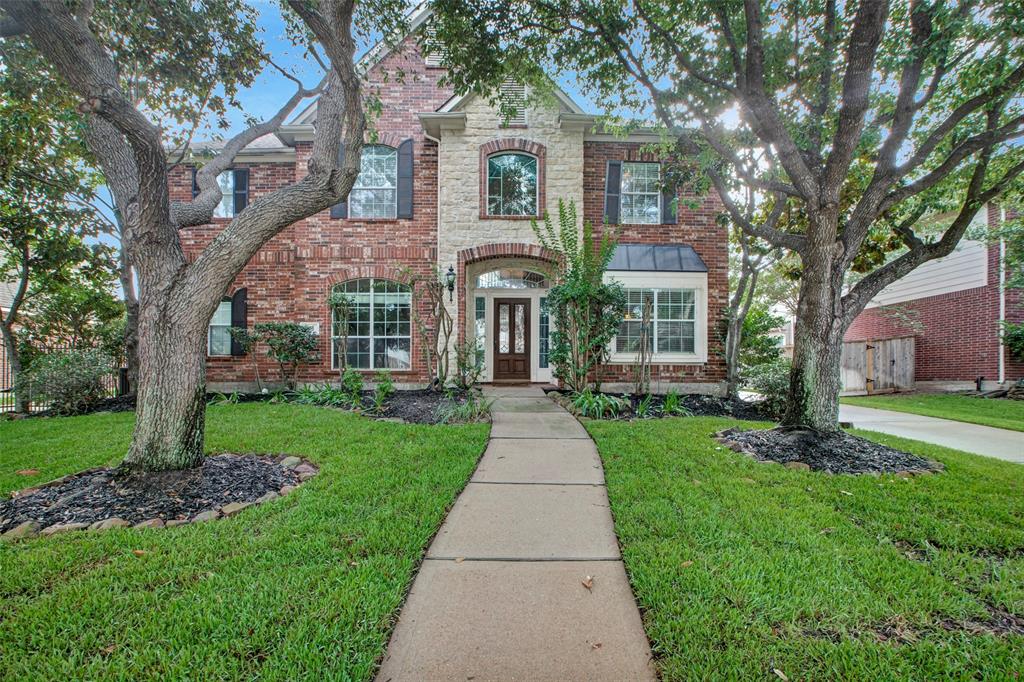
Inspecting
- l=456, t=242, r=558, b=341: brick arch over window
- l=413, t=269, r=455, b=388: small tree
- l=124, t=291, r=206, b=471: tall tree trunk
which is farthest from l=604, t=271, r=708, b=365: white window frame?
l=124, t=291, r=206, b=471: tall tree trunk

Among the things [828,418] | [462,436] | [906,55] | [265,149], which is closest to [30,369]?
[265,149]

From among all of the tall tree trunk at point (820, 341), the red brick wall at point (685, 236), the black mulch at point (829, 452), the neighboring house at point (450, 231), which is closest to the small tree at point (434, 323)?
the neighboring house at point (450, 231)

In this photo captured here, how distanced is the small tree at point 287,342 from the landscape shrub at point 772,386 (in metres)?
8.98

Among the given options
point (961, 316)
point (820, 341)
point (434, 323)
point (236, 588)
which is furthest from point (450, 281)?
point (961, 316)

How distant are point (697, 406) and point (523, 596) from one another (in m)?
6.97

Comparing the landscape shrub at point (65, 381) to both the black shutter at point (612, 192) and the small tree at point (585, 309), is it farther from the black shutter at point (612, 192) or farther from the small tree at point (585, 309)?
the black shutter at point (612, 192)

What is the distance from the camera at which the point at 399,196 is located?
33.4ft

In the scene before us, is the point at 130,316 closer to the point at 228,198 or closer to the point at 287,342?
the point at 287,342

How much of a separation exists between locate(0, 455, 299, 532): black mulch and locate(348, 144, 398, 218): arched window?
7.49 m

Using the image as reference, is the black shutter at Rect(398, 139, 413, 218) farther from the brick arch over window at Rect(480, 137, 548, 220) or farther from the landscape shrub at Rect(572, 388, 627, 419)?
the landscape shrub at Rect(572, 388, 627, 419)

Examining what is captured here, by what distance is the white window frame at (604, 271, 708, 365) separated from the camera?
10070 millimetres

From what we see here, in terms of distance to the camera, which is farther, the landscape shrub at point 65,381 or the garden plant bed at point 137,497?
the landscape shrub at point 65,381

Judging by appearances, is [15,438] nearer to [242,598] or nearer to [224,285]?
[224,285]

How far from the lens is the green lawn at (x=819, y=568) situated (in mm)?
1826
